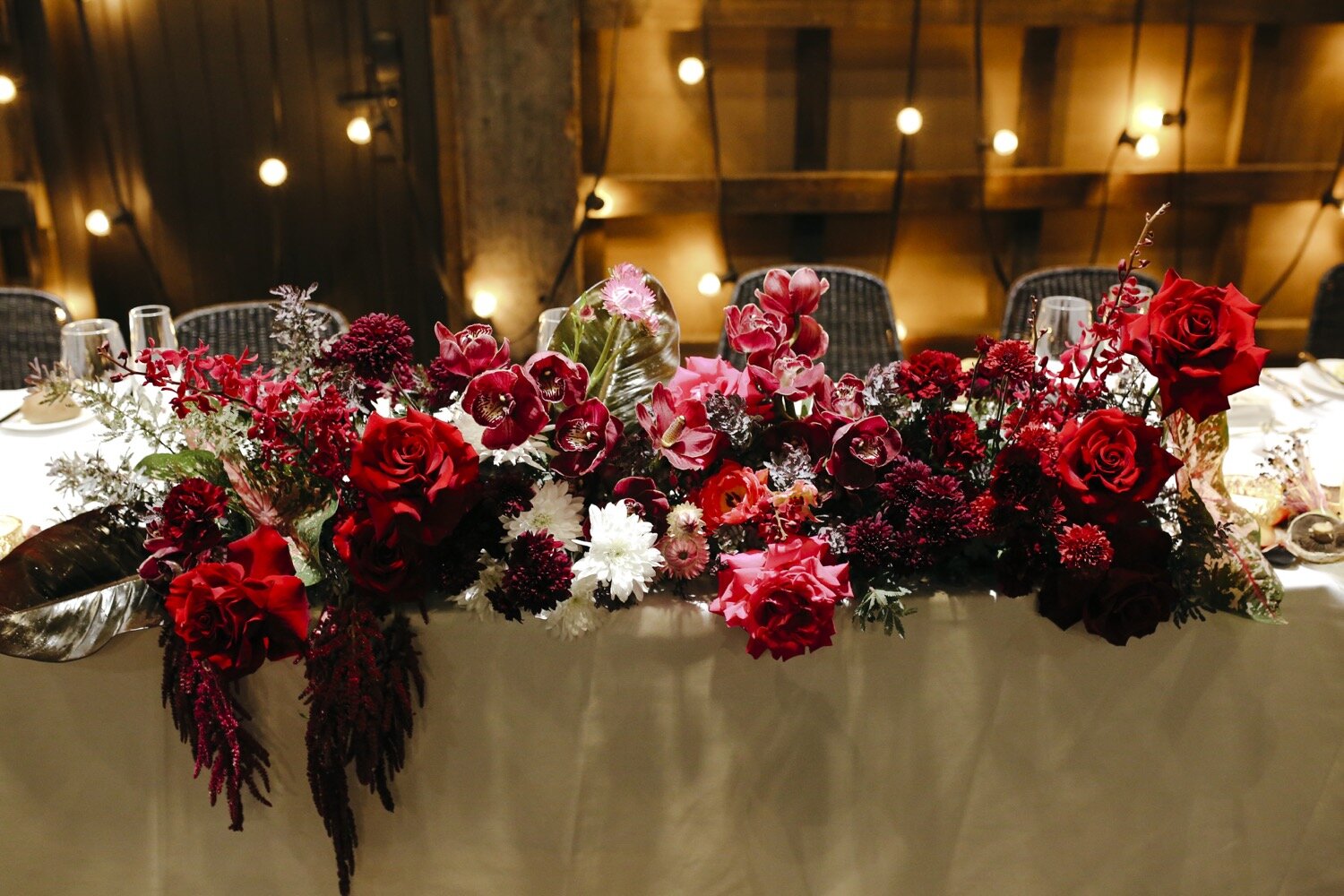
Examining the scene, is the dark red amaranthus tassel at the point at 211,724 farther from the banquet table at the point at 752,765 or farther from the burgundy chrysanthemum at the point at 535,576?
the burgundy chrysanthemum at the point at 535,576

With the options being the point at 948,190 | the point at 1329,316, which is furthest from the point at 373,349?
the point at 948,190

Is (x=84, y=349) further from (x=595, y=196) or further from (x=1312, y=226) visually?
(x=1312, y=226)

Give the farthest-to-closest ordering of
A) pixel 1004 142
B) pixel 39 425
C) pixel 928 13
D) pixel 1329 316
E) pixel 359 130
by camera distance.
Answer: pixel 1004 142 → pixel 359 130 → pixel 928 13 → pixel 1329 316 → pixel 39 425

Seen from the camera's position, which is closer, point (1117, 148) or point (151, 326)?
point (151, 326)

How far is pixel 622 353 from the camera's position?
1079 mm

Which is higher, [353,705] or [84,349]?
[84,349]

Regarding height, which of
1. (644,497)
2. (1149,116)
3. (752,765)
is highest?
(1149,116)

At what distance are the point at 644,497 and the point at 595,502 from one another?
73 mm

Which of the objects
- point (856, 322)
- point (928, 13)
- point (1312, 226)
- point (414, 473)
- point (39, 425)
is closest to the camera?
point (414, 473)

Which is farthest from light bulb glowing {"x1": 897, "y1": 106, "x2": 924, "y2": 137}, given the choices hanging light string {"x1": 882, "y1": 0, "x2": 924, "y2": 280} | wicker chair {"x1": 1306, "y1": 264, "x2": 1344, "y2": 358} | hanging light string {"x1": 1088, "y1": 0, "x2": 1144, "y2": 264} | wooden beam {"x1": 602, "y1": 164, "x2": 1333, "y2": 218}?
wicker chair {"x1": 1306, "y1": 264, "x2": 1344, "y2": 358}

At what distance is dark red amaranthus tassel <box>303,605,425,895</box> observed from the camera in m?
0.97

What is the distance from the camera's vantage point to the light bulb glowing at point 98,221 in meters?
3.38

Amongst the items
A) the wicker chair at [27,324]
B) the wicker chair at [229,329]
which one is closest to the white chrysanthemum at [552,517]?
the wicker chair at [229,329]

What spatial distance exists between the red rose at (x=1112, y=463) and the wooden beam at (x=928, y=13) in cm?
252
